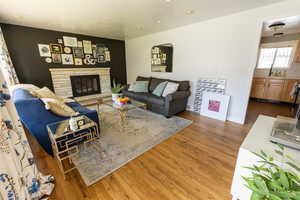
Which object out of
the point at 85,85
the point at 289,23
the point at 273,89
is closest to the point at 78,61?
the point at 85,85

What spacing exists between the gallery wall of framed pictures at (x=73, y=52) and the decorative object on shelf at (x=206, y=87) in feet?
11.9

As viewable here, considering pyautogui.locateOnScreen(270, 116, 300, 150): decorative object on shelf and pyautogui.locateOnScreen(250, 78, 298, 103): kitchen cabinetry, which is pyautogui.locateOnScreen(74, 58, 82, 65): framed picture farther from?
pyautogui.locateOnScreen(250, 78, 298, 103): kitchen cabinetry

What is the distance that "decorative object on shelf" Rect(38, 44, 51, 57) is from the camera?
11.9 feet

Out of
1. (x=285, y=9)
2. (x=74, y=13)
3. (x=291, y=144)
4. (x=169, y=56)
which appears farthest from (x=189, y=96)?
(x=74, y=13)

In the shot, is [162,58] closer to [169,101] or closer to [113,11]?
[169,101]

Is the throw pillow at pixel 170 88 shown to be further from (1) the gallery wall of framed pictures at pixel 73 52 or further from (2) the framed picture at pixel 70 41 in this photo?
(2) the framed picture at pixel 70 41

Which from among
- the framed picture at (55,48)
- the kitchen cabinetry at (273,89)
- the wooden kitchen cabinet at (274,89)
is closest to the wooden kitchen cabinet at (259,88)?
the kitchen cabinetry at (273,89)

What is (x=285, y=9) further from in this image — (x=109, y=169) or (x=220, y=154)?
(x=109, y=169)

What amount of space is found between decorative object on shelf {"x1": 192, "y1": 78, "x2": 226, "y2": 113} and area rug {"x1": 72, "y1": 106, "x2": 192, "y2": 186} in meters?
0.77

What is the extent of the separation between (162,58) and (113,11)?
2014 mm

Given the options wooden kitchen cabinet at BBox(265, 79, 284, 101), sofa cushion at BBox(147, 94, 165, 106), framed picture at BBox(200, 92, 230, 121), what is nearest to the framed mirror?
sofa cushion at BBox(147, 94, 165, 106)

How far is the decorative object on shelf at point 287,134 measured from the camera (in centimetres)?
97

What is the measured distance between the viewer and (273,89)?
4.29m

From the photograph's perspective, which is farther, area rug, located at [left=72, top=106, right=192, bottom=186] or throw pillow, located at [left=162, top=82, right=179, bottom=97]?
throw pillow, located at [left=162, top=82, right=179, bottom=97]
